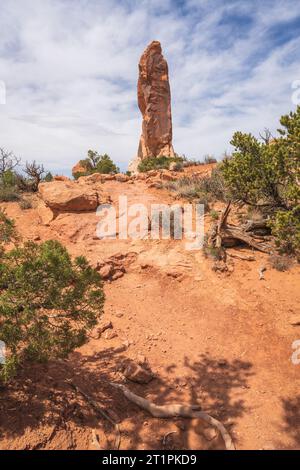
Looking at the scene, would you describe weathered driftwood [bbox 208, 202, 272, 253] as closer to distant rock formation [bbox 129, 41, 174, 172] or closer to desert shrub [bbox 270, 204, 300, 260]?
desert shrub [bbox 270, 204, 300, 260]

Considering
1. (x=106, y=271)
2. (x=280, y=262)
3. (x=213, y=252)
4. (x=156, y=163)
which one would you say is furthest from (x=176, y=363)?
(x=156, y=163)

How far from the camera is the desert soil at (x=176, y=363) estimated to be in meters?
4.25

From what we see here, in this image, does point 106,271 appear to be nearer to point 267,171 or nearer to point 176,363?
point 176,363

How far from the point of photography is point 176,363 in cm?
605

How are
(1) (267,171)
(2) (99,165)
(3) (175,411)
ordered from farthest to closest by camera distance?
(2) (99,165), (1) (267,171), (3) (175,411)

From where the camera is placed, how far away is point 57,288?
13.4 ft

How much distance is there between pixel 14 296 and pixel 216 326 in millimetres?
5004

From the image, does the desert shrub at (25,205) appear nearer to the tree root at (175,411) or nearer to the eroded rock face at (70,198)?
the eroded rock face at (70,198)

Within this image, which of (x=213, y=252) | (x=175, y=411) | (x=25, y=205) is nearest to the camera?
(x=175, y=411)

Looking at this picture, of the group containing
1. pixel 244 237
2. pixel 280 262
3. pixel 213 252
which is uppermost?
pixel 244 237

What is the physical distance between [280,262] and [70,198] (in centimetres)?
826

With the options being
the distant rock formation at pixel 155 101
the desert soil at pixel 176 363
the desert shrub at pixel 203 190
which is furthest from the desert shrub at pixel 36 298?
the distant rock formation at pixel 155 101
